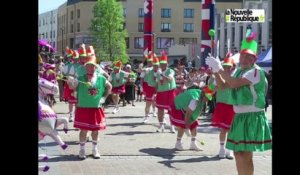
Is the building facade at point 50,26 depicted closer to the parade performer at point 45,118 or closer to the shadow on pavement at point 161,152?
the shadow on pavement at point 161,152

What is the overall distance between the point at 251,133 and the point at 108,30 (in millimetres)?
60656

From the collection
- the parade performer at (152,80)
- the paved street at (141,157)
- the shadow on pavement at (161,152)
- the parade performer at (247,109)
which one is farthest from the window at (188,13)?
the parade performer at (247,109)

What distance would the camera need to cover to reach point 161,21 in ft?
290

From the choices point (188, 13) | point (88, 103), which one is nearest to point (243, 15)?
point (88, 103)

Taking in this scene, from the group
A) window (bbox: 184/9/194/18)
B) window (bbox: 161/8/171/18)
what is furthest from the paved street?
window (bbox: 184/9/194/18)

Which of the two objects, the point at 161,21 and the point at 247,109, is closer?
the point at 247,109

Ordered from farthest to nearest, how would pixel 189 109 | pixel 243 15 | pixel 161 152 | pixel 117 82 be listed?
pixel 117 82 < pixel 243 15 < pixel 161 152 < pixel 189 109

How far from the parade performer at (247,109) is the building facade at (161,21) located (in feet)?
267

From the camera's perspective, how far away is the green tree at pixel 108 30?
65294 millimetres

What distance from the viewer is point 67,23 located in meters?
95.7

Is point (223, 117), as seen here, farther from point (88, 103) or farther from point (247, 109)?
point (247, 109)
